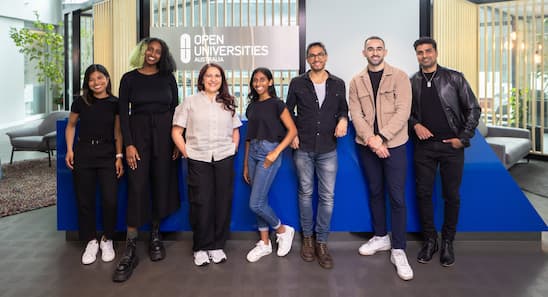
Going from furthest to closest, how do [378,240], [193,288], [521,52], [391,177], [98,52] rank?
1. [521,52]
2. [98,52]
3. [378,240]
4. [391,177]
5. [193,288]

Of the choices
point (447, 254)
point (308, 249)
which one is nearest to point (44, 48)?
point (308, 249)

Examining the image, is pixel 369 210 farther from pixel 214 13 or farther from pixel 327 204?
pixel 214 13

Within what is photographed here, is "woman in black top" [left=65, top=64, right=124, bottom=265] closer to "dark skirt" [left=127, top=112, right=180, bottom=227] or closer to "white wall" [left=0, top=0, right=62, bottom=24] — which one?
"dark skirt" [left=127, top=112, right=180, bottom=227]

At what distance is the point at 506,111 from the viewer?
8.29m

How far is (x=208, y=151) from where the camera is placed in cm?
302

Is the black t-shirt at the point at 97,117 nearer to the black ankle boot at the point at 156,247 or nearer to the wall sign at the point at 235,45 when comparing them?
the black ankle boot at the point at 156,247

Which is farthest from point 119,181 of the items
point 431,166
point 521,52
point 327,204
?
point 521,52

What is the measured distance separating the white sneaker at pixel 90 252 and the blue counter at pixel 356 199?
0.35m

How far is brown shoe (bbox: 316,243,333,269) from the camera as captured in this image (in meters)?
3.09

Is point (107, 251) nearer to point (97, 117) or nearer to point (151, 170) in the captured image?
point (151, 170)

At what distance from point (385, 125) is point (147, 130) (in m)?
1.59

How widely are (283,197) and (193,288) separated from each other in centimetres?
110

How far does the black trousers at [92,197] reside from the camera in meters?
3.22

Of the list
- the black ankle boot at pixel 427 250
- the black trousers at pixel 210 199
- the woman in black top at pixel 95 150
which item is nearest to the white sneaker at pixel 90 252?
the woman in black top at pixel 95 150
